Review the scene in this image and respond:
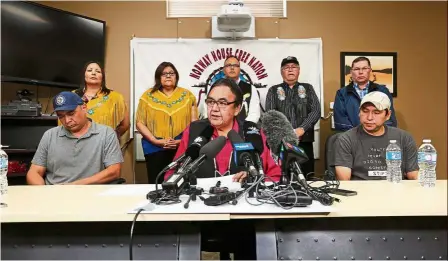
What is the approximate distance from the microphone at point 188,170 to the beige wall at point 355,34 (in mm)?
2713

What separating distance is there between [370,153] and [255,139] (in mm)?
842

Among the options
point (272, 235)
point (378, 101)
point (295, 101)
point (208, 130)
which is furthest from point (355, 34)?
point (272, 235)

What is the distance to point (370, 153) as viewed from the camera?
207 cm

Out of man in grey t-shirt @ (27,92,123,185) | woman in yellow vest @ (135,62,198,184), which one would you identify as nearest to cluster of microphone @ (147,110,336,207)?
man in grey t-shirt @ (27,92,123,185)

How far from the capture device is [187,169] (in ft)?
3.72

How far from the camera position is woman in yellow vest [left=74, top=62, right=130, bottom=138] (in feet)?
10.3

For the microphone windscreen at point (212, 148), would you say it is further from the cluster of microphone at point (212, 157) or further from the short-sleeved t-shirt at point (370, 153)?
the short-sleeved t-shirt at point (370, 153)

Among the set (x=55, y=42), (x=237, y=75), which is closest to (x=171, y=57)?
(x=237, y=75)

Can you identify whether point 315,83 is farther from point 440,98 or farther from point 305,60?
point 440,98

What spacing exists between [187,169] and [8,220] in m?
0.50

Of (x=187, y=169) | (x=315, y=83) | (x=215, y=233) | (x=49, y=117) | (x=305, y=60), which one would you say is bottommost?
(x=215, y=233)

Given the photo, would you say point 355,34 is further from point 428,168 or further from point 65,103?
point 65,103

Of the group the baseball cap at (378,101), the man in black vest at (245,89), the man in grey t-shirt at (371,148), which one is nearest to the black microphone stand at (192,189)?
the man in grey t-shirt at (371,148)

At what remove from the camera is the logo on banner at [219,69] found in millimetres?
3725
